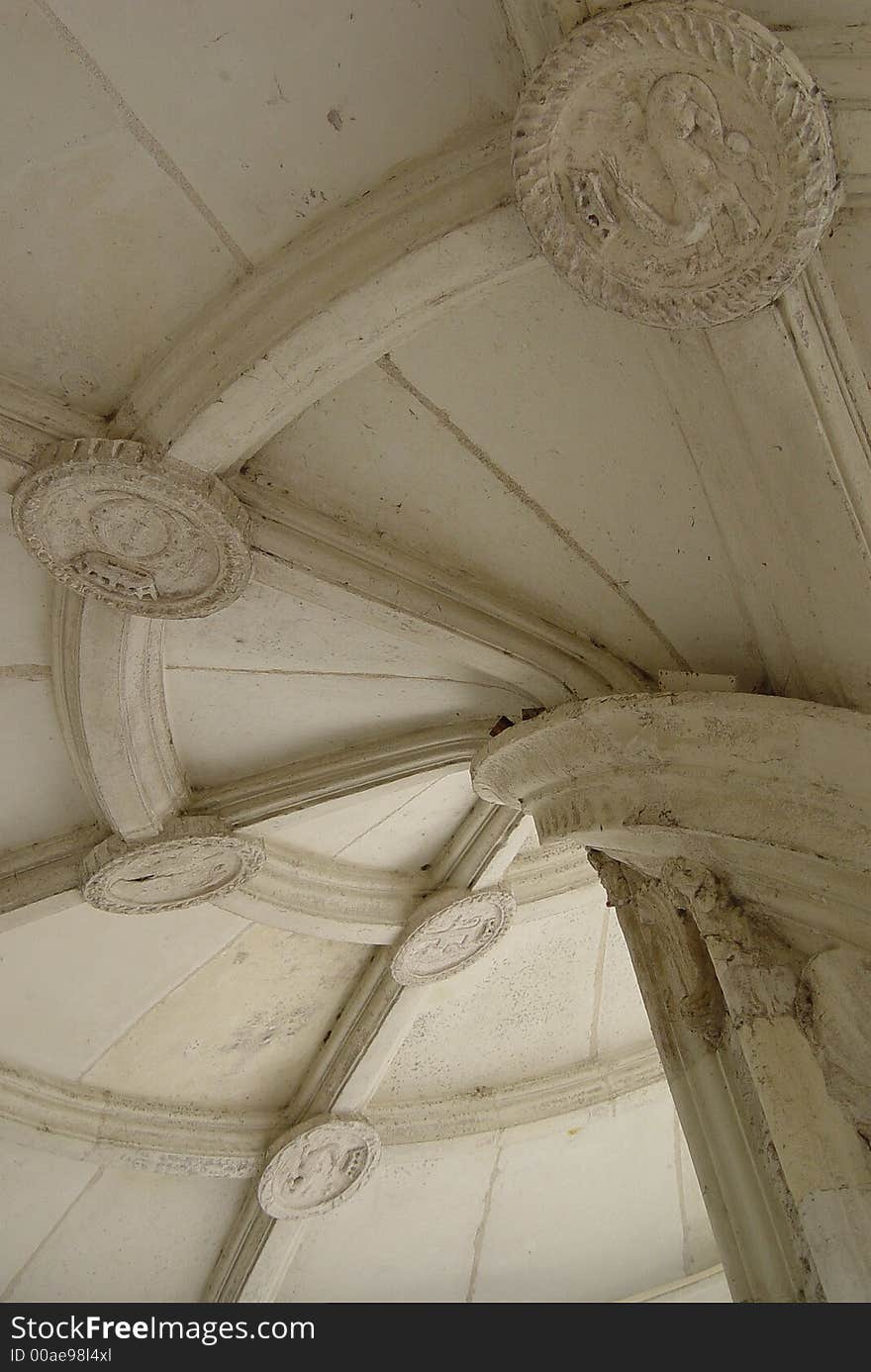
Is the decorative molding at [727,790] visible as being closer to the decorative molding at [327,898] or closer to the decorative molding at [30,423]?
the decorative molding at [30,423]

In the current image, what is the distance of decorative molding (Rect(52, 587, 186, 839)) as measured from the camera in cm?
372

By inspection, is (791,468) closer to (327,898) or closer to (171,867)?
(171,867)

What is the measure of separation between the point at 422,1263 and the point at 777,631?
216 inches

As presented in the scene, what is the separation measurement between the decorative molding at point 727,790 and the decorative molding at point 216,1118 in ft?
12.2

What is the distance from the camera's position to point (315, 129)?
266 cm

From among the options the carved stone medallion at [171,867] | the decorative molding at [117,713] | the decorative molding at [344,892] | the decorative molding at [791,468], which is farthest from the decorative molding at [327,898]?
the decorative molding at [791,468]

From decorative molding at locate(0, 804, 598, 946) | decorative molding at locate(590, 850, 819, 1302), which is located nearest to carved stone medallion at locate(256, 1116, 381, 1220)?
decorative molding at locate(0, 804, 598, 946)

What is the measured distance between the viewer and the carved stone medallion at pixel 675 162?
221 cm

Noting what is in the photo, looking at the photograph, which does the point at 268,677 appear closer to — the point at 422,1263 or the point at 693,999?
the point at 693,999

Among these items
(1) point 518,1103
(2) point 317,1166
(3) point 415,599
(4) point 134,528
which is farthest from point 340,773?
(1) point 518,1103

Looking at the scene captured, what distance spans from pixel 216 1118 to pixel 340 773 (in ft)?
9.24

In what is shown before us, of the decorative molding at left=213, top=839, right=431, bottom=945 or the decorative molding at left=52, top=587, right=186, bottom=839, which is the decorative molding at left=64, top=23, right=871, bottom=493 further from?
the decorative molding at left=213, top=839, right=431, bottom=945

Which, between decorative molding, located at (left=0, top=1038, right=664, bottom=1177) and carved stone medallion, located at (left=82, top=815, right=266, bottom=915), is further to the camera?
decorative molding, located at (left=0, top=1038, right=664, bottom=1177)

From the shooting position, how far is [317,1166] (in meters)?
6.27
